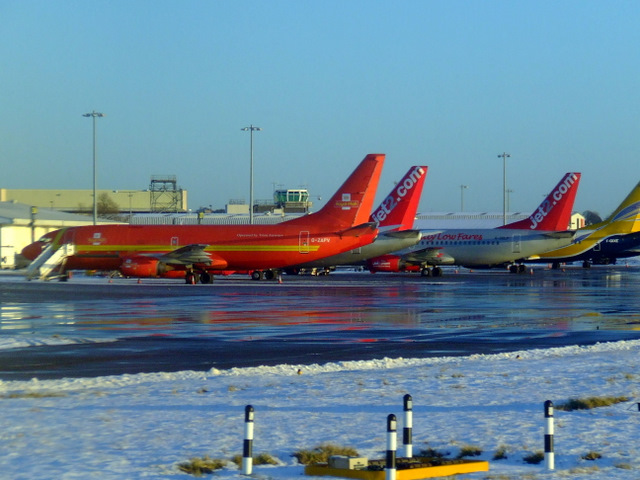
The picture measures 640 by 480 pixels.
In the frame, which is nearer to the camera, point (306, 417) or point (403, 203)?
point (306, 417)

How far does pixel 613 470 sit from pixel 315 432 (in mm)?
3177

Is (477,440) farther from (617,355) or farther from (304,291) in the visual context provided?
(304,291)

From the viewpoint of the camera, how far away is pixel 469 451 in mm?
9234

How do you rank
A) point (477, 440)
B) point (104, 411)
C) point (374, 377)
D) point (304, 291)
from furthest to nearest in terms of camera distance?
1. point (304, 291)
2. point (374, 377)
3. point (104, 411)
4. point (477, 440)

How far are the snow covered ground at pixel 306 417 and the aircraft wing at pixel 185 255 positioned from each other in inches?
1395

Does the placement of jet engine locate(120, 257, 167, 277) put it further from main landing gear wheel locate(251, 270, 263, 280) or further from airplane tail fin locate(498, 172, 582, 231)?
airplane tail fin locate(498, 172, 582, 231)

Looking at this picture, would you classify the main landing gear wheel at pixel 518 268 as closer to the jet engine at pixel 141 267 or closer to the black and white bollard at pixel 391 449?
the jet engine at pixel 141 267

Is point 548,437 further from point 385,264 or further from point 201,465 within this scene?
point 385,264

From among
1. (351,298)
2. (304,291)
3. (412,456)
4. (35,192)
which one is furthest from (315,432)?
(35,192)

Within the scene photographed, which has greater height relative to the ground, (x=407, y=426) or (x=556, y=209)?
(x=556, y=209)

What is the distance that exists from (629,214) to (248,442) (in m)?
69.5

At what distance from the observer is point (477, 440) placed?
9.74 metres

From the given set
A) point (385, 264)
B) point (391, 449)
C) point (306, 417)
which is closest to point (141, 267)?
point (385, 264)

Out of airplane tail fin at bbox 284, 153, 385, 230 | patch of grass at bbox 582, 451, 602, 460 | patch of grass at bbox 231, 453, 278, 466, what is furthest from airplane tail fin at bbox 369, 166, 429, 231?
patch of grass at bbox 231, 453, 278, 466
